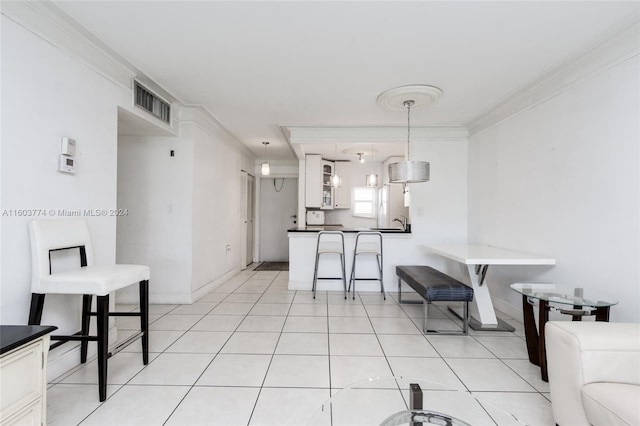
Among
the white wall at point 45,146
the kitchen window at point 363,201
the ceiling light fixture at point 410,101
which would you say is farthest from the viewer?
the kitchen window at point 363,201

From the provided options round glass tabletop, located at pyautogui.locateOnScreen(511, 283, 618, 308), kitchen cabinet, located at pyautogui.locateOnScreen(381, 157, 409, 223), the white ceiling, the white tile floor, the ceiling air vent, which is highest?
the white ceiling

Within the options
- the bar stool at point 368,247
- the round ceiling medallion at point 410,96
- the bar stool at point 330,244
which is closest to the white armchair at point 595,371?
the round ceiling medallion at point 410,96

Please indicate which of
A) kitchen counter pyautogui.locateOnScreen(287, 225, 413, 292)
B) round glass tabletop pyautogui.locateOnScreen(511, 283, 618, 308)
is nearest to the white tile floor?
round glass tabletop pyautogui.locateOnScreen(511, 283, 618, 308)

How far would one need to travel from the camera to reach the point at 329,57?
246 cm

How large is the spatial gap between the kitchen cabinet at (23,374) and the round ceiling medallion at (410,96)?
318cm

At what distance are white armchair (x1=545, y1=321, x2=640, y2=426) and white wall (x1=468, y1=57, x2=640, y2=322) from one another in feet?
3.01

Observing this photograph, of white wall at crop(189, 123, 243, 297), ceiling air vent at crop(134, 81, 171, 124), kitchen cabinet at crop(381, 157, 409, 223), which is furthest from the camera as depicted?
kitchen cabinet at crop(381, 157, 409, 223)

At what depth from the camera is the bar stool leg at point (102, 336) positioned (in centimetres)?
174

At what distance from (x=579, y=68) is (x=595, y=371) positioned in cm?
236

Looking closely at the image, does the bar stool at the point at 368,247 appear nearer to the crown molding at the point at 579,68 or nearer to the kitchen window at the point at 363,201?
the crown molding at the point at 579,68

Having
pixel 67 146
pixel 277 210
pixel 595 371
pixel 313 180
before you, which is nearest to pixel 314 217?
pixel 313 180

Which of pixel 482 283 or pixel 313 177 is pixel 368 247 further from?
pixel 313 177

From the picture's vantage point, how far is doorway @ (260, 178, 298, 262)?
23.6 ft

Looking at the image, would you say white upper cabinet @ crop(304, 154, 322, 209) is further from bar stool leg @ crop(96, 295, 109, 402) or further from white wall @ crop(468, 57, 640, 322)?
bar stool leg @ crop(96, 295, 109, 402)
